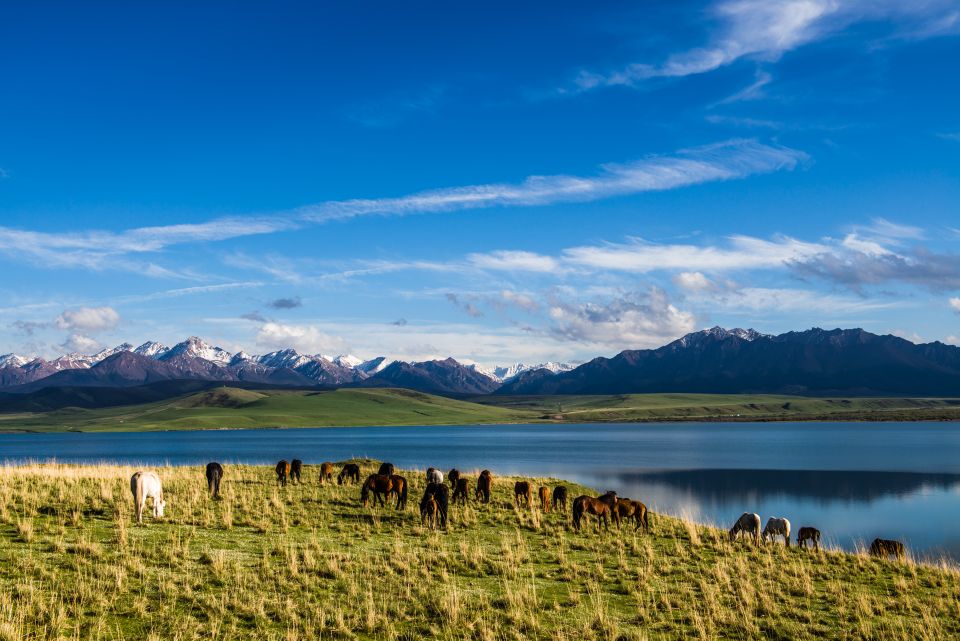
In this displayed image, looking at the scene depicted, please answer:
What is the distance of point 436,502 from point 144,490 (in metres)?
9.78

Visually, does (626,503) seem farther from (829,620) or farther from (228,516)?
(228,516)

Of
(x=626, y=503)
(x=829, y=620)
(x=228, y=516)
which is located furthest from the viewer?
(x=626, y=503)

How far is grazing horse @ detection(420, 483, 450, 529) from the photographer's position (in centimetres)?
2522

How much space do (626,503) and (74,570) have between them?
759 inches

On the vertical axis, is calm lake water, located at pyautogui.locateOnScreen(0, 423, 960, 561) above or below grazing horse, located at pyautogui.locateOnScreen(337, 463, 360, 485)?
below

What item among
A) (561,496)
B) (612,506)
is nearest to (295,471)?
(561,496)

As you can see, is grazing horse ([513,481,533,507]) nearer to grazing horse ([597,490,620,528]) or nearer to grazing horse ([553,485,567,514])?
grazing horse ([553,485,567,514])

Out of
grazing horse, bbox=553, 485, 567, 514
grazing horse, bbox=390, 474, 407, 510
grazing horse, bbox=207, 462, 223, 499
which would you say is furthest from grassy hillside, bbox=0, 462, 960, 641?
grazing horse, bbox=553, 485, 567, 514

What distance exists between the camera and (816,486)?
2296 inches

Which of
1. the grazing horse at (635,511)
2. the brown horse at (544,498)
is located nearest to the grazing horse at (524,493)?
the brown horse at (544,498)

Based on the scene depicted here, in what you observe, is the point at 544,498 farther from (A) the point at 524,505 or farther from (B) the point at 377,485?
(B) the point at 377,485

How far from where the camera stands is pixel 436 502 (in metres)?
25.8

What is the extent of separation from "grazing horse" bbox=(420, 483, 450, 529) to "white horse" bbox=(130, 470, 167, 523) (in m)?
8.82

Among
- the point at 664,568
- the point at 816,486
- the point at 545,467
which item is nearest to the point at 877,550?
the point at 664,568
